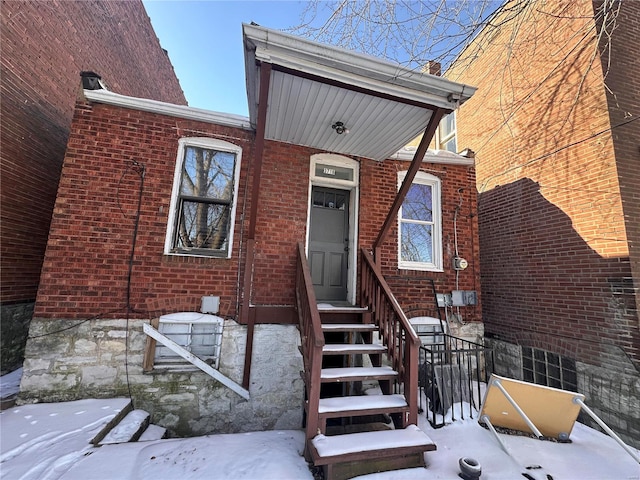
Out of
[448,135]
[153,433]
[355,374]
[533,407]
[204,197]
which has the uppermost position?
[448,135]

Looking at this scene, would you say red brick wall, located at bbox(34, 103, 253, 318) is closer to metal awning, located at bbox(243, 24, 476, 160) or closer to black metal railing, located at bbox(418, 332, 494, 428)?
metal awning, located at bbox(243, 24, 476, 160)

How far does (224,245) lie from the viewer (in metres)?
4.38

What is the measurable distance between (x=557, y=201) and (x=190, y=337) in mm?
6350

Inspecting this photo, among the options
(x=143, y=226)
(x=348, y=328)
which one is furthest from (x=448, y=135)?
(x=143, y=226)

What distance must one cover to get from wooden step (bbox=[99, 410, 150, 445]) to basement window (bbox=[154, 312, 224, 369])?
0.59 meters

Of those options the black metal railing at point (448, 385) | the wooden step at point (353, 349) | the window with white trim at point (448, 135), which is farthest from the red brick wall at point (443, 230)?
the window with white trim at point (448, 135)

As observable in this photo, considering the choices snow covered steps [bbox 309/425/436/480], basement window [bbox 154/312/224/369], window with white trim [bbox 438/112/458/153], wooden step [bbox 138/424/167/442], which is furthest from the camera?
window with white trim [bbox 438/112/458/153]

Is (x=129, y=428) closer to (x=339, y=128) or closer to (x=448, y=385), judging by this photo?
(x=448, y=385)

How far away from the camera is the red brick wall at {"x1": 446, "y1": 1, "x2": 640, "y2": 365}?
4172 mm

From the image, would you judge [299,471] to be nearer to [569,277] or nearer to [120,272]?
[120,272]

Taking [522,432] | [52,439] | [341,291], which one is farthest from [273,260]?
[522,432]

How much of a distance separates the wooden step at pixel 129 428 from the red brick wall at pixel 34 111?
2.76 m

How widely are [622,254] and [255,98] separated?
214 inches

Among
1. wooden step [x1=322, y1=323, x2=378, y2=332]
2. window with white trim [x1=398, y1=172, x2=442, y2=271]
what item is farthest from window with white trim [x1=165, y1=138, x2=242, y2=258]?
window with white trim [x1=398, y1=172, x2=442, y2=271]
